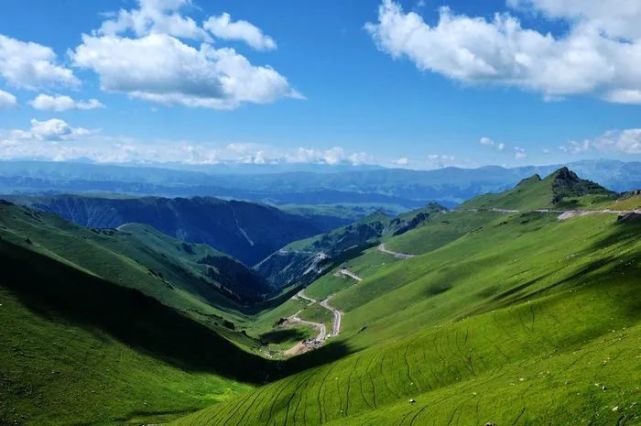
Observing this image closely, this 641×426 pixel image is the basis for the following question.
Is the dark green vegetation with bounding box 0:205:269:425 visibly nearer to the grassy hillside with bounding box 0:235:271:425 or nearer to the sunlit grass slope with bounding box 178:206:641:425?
the grassy hillside with bounding box 0:235:271:425

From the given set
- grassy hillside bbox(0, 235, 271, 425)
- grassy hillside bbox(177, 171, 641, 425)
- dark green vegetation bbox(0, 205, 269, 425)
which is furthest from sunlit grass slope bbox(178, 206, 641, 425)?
dark green vegetation bbox(0, 205, 269, 425)

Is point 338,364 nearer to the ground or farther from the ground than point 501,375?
nearer to the ground

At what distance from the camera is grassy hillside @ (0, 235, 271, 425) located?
89438 millimetres

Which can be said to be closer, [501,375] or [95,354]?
[501,375]

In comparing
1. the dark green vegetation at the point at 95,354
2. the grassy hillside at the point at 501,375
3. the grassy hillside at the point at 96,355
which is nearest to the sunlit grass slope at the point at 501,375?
the grassy hillside at the point at 501,375

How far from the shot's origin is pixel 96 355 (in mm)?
111750

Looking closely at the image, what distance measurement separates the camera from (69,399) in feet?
296

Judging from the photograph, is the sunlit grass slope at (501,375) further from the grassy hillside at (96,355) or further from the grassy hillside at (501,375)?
the grassy hillside at (96,355)

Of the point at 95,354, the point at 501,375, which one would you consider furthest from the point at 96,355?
the point at 501,375

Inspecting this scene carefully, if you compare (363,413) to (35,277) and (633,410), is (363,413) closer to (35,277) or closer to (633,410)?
(633,410)

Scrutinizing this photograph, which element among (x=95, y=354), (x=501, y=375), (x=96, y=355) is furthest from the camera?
(x=95, y=354)

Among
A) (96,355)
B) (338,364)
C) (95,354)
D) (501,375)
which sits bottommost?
(96,355)

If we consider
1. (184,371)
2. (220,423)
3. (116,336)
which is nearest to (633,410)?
(220,423)

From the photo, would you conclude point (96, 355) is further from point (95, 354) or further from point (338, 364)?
point (338, 364)
